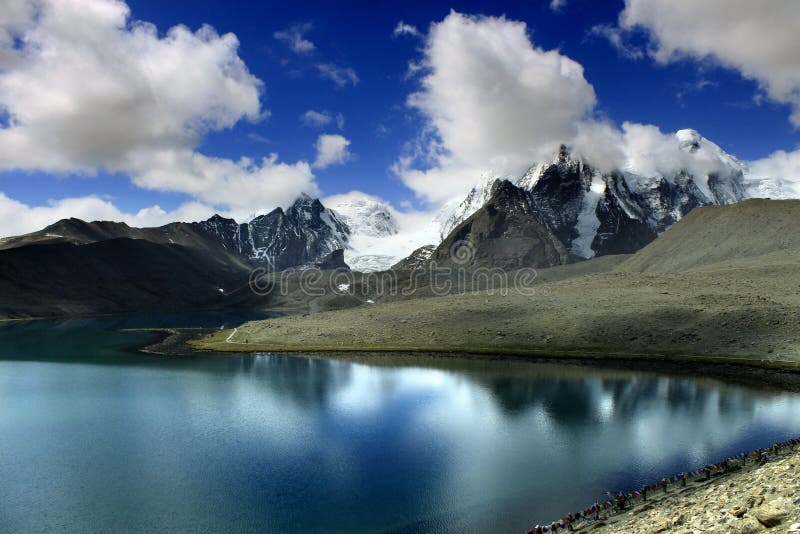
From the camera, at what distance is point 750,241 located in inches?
6368

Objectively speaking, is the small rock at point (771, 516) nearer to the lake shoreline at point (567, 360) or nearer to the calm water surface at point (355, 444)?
the calm water surface at point (355, 444)

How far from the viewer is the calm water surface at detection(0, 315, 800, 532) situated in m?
34.3

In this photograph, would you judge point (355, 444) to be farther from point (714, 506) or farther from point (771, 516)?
point (771, 516)

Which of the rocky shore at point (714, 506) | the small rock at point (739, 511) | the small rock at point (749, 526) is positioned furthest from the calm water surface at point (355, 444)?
the small rock at point (749, 526)

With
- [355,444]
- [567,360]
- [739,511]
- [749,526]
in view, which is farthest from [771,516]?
[567,360]

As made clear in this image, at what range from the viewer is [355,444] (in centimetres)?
4781

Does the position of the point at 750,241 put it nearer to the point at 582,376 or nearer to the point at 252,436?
the point at 582,376

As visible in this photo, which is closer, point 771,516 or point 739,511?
point 771,516

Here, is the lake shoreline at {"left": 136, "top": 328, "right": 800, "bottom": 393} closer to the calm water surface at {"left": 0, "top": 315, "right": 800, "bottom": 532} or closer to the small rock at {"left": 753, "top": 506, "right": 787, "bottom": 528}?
the calm water surface at {"left": 0, "top": 315, "right": 800, "bottom": 532}

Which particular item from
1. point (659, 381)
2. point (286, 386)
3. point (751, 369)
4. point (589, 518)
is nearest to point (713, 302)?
point (751, 369)

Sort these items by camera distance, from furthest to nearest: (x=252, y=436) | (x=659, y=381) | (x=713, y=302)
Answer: (x=713, y=302) → (x=659, y=381) → (x=252, y=436)

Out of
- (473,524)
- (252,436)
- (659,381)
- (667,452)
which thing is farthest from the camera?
(659,381)

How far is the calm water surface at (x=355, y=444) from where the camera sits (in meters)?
34.3

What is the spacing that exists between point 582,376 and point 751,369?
72.4ft
